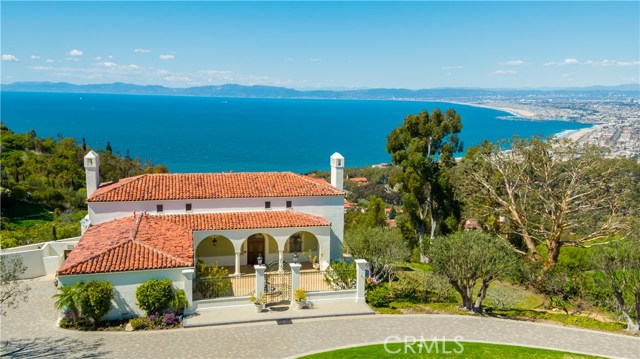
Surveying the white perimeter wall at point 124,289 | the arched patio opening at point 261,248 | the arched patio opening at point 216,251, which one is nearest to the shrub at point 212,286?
the white perimeter wall at point 124,289

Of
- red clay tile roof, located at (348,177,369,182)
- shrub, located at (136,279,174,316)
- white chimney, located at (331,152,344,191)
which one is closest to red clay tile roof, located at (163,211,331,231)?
white chimney, located at (331,152,344,191)

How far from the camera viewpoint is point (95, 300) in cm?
1728

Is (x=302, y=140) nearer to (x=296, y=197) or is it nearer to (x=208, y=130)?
(x=208, y=130)

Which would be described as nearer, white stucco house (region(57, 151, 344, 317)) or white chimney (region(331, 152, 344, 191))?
white stucco house (region(57, 151, 344, 317))

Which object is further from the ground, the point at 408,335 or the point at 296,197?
the point at 296,197

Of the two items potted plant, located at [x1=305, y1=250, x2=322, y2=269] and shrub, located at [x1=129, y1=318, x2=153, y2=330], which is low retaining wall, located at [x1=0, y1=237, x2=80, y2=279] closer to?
shrub, located at [x1=129, y1=318, x2=153, y2=330]

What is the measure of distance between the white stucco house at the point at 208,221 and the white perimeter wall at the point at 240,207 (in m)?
0.04

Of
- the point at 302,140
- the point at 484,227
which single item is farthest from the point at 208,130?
the point at 484,227

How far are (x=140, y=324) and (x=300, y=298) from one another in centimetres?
588

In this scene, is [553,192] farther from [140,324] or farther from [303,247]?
[140,324]

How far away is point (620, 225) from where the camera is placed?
1062 inches

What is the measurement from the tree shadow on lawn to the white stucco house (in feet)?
9.85

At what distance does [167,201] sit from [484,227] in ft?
68.6

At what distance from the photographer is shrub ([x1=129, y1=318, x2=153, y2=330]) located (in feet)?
57.3
